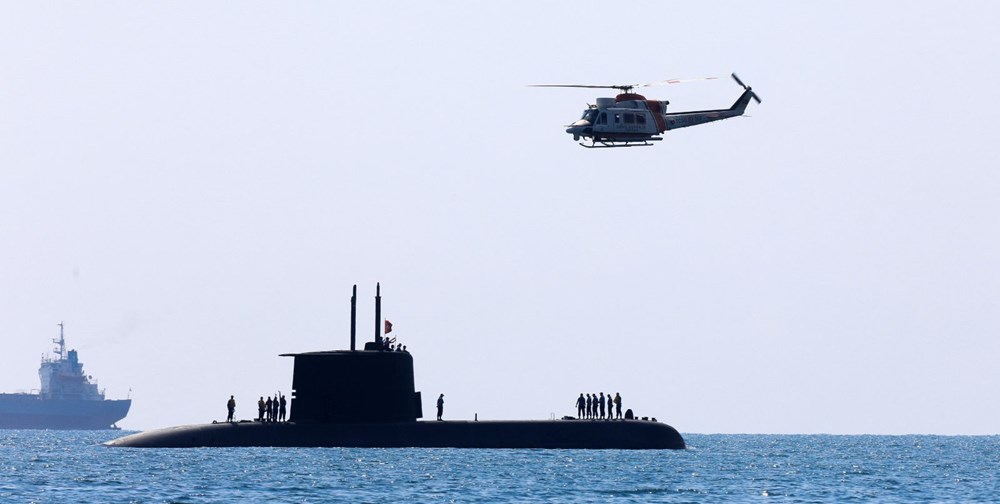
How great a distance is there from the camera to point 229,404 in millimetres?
56469

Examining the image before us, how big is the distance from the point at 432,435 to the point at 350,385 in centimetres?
327

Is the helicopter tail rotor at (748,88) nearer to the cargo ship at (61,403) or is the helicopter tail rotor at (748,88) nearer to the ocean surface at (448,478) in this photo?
the ocean surface at (448,478)

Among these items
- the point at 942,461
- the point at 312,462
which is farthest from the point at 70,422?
the point at 312,462

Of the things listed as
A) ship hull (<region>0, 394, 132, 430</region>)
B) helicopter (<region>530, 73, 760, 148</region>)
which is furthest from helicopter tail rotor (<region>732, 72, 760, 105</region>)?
ship hull (<region>0, 394, 132, 430</region>)

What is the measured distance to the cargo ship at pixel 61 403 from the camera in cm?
19550

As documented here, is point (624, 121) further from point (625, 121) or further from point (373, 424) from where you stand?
point (373, 424)

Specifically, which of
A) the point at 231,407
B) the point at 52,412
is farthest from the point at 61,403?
the point at 231,407

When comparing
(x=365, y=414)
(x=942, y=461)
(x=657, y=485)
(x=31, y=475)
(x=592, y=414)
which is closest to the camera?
(x=657, y=485)

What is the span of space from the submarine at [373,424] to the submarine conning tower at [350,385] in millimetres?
31

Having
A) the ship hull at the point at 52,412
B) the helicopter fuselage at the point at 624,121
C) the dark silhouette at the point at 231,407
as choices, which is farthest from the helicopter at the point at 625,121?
the ship hull at the point at 52,412

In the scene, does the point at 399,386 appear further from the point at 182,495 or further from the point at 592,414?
the point at 182,495

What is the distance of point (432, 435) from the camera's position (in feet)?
178

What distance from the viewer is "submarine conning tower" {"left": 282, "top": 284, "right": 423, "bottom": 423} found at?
52.8m

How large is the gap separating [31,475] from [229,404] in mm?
10058
